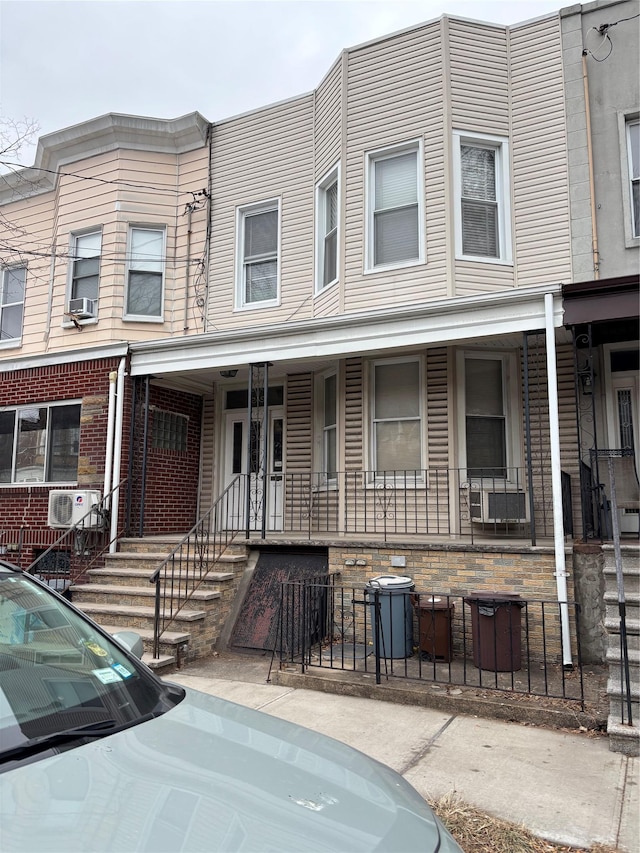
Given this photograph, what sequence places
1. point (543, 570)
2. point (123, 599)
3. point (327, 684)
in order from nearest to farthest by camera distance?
point (327, 684) < point (543, 570) < point (123, 599)

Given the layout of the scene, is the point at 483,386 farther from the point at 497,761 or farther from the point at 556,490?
the point at 497,761

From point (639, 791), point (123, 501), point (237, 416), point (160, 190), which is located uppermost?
point (160, 190)

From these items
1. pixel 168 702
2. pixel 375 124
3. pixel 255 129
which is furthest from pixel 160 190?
pixel 168 702

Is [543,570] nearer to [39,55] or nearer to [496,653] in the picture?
[496,653]

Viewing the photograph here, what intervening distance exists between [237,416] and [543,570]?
20.6ft

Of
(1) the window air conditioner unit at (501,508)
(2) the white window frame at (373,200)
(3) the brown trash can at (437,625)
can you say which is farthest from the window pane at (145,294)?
(3) the brown trash can at (437,625)

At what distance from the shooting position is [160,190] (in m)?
11.7

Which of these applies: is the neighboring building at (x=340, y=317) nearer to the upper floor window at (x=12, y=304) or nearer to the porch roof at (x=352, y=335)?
the porch roof at (x=352, y=335)

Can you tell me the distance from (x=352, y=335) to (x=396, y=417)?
1567 mm

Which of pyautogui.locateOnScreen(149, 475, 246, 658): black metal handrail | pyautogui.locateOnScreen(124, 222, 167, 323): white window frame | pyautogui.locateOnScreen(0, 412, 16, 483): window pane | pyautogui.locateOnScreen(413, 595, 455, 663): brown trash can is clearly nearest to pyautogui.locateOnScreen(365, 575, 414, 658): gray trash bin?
pyautogui.locateOnScreen(413, 595, 455, 663): brown trash can

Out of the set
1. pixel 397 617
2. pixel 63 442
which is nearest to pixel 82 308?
pixel 63 442

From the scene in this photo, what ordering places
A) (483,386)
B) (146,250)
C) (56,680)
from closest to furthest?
(56,680) < (483,386) < (146,250)

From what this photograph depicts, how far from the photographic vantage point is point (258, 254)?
11.3m

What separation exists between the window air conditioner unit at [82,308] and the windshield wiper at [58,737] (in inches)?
397
